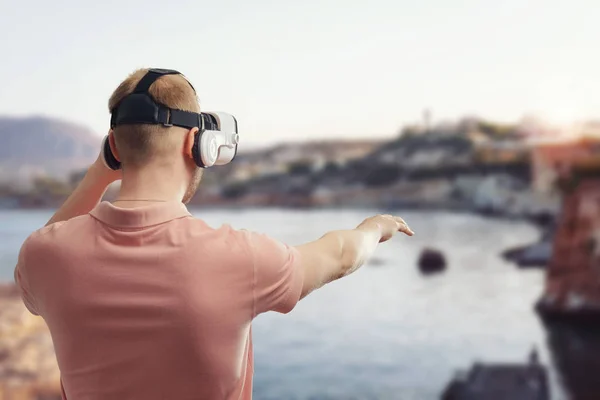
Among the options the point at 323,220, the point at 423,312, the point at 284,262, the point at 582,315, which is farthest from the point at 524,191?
the point at 284,262

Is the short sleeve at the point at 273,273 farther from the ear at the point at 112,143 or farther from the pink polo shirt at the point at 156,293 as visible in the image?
the ear at the point at 112,143

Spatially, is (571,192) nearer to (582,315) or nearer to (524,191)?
(582,315)

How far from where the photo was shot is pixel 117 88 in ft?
2.02

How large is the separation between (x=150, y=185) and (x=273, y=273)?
0.42 feet

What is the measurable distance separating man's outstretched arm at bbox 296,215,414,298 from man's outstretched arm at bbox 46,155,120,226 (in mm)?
240

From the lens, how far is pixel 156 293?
22.4 inches

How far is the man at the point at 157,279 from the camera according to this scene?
0.57 meters

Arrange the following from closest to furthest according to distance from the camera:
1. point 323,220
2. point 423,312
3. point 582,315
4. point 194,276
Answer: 1. point 194,276
2. point 582,315
3. point 423,312
4. point 323,220

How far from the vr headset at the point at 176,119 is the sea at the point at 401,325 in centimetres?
1764

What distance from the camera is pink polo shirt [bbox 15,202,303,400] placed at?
1.86 feet

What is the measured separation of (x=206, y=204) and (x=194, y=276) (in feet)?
94.0

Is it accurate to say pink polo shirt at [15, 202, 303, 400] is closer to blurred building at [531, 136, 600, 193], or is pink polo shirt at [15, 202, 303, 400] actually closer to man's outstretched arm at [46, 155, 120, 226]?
man's outstretched arm at [46, 155, 120, 226]

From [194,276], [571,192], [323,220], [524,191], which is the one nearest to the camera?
[194,276]

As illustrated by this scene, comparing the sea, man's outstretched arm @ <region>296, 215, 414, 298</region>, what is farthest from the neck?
the sea
